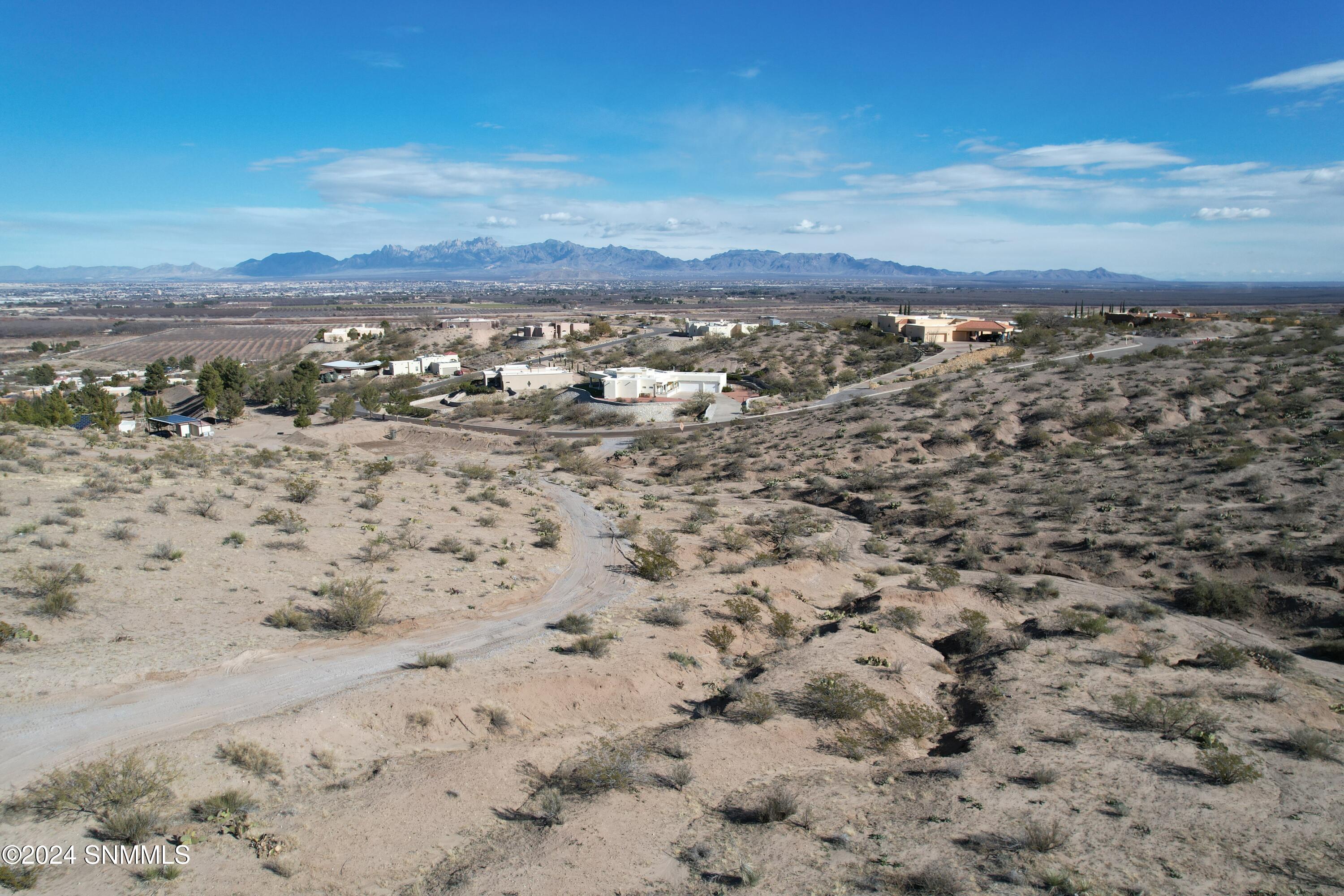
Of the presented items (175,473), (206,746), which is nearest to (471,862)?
(206,746)

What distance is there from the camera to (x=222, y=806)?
885 centimetres

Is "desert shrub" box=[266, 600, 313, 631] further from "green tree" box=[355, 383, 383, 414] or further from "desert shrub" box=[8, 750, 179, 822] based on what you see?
"green tree" box=[355, 383, 383, 414]

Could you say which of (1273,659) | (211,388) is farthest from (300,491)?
(211,388)

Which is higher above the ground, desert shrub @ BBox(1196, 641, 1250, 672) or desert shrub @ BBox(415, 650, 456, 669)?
desert shrub @ BBox(415, 650, 456, 669)

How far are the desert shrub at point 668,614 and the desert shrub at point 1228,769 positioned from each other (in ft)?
31.5

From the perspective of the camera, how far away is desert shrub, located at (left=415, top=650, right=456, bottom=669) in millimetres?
12836

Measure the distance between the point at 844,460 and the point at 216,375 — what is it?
50626 mm

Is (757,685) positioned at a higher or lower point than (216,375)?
lower

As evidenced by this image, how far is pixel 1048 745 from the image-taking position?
11922mm

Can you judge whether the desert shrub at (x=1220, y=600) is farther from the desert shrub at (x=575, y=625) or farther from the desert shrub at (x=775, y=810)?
the desert shrub at (x=575, y=625)

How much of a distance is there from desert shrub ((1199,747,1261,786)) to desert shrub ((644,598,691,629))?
9605 mm

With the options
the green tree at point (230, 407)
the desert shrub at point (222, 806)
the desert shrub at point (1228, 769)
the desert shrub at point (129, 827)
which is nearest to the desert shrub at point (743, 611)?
the desert shrub at point (1228, 769)

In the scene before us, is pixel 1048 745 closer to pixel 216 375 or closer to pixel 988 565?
pixel 988 565

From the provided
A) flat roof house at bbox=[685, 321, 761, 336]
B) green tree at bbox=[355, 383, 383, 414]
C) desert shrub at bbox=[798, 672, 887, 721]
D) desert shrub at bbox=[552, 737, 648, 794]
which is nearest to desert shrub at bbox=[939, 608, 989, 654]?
desert shrub at bbox=[798, 672, 887, 721]
